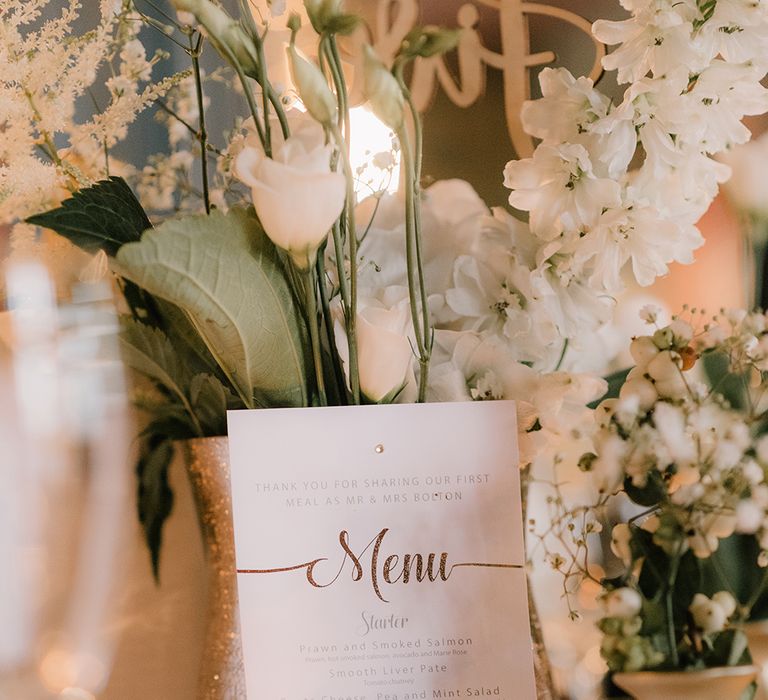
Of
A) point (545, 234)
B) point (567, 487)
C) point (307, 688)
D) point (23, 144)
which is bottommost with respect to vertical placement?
point (307, 688)

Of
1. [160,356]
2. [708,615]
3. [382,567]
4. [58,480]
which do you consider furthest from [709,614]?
[58,480]

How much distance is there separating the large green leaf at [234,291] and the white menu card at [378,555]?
3cm

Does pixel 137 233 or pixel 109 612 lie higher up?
pixel 137 233

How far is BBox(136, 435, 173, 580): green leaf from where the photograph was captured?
2.20 ft

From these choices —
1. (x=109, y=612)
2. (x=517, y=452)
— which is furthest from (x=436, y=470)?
(x=109, y=612)

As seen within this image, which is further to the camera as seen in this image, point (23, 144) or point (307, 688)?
point (23, 144)

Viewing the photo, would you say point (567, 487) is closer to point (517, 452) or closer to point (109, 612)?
point (517, 452)

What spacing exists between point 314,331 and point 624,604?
260 millimetres

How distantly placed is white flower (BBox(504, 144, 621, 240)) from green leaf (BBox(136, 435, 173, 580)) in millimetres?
375

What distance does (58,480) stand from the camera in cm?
67

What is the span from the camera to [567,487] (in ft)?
2.21

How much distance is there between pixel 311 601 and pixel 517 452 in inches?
6.8

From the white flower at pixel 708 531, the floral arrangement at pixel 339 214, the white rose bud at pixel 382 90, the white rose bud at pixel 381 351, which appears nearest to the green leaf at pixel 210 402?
the floral arrangement at pixel 339 214

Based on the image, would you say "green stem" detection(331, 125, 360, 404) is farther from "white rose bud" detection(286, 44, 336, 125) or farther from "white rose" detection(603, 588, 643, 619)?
"white rose" detection(603, 588, 643, 619)
